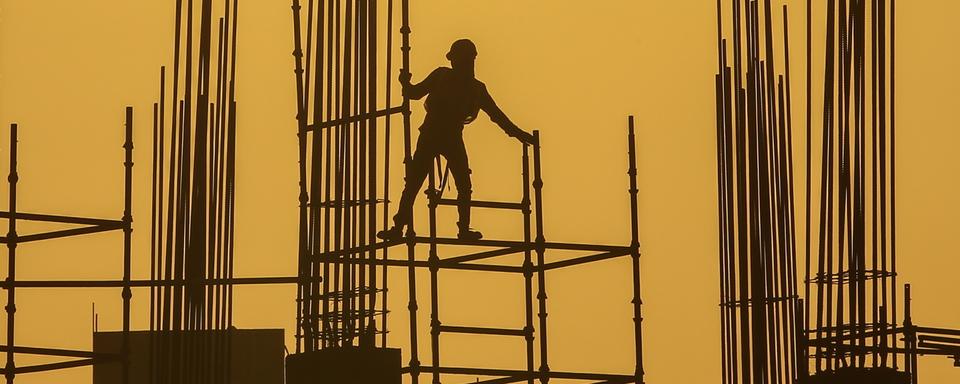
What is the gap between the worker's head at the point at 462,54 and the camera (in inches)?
467


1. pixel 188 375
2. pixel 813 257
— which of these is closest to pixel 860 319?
pixel 188 375

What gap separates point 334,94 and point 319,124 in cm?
102

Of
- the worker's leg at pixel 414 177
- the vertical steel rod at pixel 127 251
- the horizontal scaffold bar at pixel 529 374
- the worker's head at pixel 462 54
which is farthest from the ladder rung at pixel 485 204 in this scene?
the vertical steel rod at pixel 127 251

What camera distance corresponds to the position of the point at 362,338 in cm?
1077

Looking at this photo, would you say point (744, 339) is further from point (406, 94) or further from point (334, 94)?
point (334, 94)

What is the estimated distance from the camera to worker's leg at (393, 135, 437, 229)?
38.1 ft

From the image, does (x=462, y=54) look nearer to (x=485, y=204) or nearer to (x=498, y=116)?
(x=498, y=116)

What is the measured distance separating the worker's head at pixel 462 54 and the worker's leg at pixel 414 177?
607mm

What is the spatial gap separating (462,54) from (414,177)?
98 centimetres

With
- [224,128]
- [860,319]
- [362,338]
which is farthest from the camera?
[224,128]

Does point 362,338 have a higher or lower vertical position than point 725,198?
lower

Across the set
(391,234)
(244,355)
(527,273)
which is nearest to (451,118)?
(391,234)

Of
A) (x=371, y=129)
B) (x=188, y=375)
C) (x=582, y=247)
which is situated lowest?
(x=188, y=375)

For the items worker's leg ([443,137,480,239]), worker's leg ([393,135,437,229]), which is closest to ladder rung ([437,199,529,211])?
worker's leg ([443,137,480,239])
